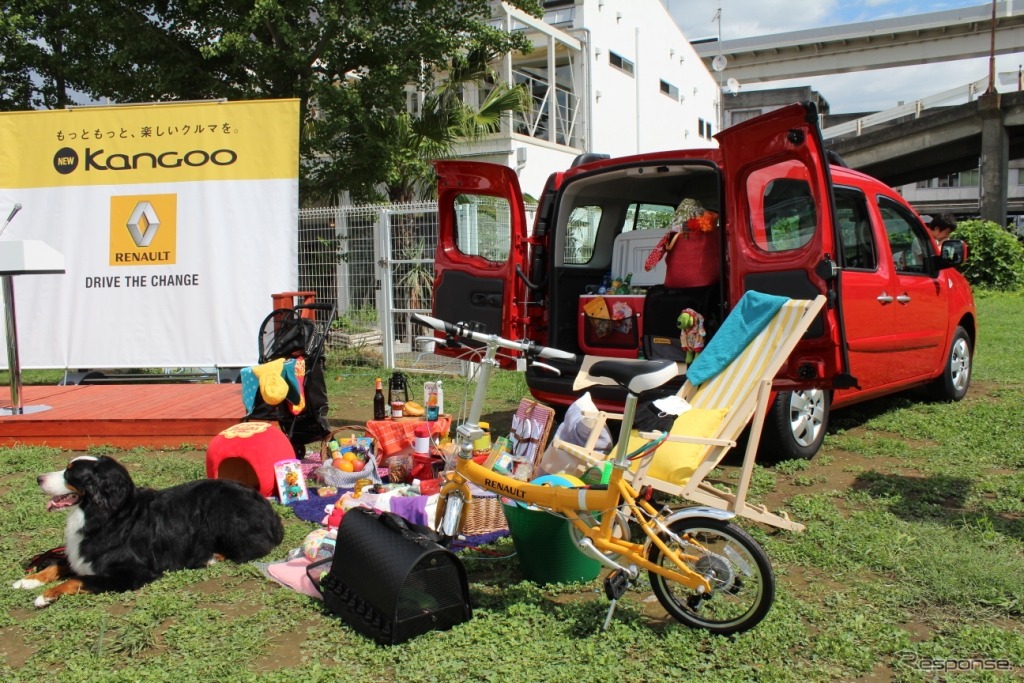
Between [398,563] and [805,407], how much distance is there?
3315 millimetres

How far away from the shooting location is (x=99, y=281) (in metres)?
8.23

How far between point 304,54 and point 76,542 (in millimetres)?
8360

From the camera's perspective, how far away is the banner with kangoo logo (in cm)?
806

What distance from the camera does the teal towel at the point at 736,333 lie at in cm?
407

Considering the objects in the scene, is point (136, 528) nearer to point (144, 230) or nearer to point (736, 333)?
point (736, 333)

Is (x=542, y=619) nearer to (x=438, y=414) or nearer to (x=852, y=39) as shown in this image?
Result: (x=438, y=414)

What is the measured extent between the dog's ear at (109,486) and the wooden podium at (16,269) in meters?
3.48

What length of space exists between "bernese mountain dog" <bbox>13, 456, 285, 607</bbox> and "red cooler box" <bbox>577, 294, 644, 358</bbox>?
2743mm

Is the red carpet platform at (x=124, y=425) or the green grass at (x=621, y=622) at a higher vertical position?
the red carpet platform at (x=124, y=425)

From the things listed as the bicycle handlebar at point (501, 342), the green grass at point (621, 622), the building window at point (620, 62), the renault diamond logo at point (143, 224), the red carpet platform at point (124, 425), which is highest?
the building window at point (620, 62)

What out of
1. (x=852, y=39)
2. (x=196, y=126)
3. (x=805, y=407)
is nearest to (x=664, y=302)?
(x=805, y=407)

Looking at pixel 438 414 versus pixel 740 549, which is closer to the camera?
pixel 740 549

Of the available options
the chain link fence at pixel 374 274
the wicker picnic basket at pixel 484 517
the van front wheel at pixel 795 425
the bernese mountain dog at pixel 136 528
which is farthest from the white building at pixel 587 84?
the bernese mountain dog at pixel 136 528

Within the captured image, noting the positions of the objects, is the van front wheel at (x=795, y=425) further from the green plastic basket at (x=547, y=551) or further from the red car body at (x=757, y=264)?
the green plastic basket at (x=547, y=551)
